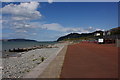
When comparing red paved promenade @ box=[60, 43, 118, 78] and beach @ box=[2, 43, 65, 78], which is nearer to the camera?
red paved promenade @ box=[60, 43, 118, 78]

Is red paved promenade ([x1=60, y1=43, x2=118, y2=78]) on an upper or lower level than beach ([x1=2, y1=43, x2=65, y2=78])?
upper

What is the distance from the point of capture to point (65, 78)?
6.63m

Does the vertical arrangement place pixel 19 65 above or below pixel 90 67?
below

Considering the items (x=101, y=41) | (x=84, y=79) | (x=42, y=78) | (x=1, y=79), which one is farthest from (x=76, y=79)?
(x=101, y=41)

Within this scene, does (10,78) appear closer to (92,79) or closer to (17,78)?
(17,78)

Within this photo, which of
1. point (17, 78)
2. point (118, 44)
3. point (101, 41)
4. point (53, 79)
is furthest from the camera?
point (101, 41)

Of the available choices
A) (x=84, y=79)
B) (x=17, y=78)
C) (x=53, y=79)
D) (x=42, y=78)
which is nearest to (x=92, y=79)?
(x=84, y=79)

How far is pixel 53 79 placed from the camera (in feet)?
21.0

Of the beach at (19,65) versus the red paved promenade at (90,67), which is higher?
the red paved promenade at (90,67)

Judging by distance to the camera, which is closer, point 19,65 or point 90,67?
point 90,67

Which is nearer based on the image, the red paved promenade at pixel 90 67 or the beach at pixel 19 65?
the red paved promenade at pixel 90 67

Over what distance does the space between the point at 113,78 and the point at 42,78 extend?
2.61 m

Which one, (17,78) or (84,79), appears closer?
(84,79)

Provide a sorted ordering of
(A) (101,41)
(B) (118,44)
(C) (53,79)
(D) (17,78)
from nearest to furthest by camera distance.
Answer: (C) (53,79) → (D) (17,78) → (B) (118,44) → (A) (101,41)
